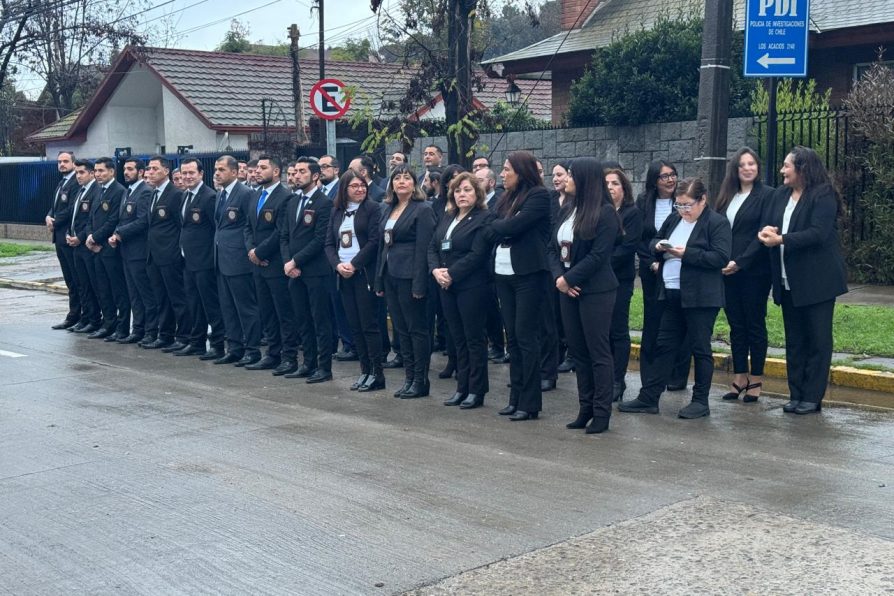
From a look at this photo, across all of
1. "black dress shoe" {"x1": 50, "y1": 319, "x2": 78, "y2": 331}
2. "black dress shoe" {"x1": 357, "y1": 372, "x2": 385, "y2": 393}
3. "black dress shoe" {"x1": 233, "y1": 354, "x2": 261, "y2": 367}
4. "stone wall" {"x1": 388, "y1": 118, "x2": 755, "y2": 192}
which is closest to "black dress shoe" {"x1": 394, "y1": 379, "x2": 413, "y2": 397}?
"black dress shoe" {"x1": 357, "y1": 372, "x2": 385, "y2": 393}

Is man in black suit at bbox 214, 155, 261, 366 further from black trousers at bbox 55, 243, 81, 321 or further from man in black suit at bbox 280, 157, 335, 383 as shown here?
black trousers at bbox 55, 243, 81, 321

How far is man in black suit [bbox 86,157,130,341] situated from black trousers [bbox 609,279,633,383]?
6307 millimetres

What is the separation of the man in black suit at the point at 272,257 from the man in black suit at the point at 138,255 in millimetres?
2065

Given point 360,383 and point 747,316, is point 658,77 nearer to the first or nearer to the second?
point 747,316

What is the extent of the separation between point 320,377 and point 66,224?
509cm

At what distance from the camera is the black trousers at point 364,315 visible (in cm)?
1002

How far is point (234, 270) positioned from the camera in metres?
11.5

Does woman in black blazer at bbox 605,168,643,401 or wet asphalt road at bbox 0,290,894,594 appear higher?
woman in black blazer at bbox 605,168,643,401

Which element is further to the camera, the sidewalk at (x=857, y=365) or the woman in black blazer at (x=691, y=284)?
the sidewalk at (x=857, y=365)

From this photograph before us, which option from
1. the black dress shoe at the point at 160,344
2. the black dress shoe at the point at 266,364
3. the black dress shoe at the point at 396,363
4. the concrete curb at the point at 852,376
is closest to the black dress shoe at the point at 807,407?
the concrete curb at the point at 852,376

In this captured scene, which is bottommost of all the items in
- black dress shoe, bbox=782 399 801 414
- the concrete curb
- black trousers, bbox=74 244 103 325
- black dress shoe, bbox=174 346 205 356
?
black dress shoe, bbox=174 346 205 356

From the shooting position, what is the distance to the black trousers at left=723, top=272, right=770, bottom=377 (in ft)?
29.8

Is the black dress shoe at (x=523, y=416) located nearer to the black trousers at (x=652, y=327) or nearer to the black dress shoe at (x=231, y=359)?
the black trousers at (x=652, y=327)

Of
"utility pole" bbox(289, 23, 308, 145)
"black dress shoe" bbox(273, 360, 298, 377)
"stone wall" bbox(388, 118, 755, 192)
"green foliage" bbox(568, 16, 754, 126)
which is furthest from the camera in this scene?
"utility pole" bbox(289, 23, 308, 145)
